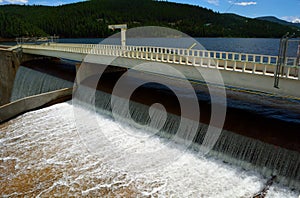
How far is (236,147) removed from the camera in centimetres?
1081

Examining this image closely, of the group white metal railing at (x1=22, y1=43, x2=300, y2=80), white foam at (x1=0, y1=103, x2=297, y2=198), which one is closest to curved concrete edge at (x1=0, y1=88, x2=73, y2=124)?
white foam at (x1=0, y1=103, x2=297, y2=198)

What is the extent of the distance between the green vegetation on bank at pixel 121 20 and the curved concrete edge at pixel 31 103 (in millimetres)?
106924

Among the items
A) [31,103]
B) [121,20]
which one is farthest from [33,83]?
[121,20]

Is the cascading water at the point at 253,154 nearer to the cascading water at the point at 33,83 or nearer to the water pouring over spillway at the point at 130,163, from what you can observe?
the water pouring over spillway at the point at 130,163

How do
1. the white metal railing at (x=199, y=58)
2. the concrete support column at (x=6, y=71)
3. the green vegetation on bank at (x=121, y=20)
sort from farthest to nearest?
the green vegetation on bank at (x=121, y=20) < the concrete support column at (x=6, y=71) < the white metal railing at (x=199, y=58)

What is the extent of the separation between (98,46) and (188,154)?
47.0 feet

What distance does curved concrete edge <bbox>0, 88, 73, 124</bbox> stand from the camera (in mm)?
17156

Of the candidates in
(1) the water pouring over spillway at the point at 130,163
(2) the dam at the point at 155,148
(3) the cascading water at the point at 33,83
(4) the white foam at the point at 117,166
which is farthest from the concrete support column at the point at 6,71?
A: (4) the white foam at the point at 117,166

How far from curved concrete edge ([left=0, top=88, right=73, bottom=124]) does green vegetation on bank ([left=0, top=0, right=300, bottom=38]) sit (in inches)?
4210

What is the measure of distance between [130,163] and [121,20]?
508 feet

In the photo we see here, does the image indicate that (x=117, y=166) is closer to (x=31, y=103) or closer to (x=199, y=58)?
(x=199, y=58)

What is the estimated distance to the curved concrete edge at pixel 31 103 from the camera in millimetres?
17156

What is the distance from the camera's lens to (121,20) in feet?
511

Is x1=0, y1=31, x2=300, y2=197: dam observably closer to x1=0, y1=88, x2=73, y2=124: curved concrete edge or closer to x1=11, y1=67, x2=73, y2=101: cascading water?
x1=0, y1=88, x2=73, y2=124: curved concrete edge
